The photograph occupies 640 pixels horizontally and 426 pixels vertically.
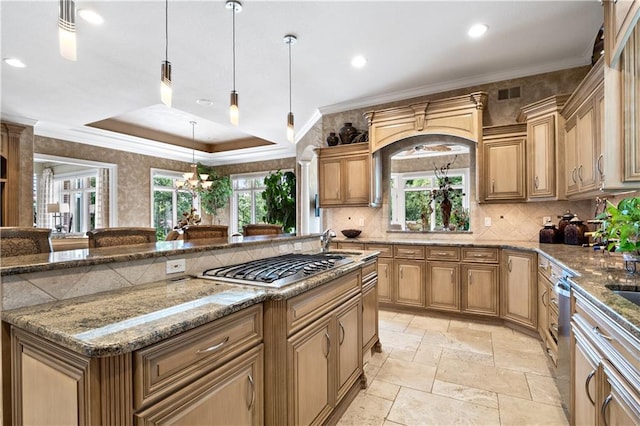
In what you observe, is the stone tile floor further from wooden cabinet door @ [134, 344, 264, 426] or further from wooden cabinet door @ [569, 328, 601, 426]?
wooden cabinet door @ [134, 344, 264, 426]

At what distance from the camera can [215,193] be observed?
8430 mm

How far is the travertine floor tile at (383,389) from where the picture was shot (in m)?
2.20

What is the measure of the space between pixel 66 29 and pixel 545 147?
13.2 ft

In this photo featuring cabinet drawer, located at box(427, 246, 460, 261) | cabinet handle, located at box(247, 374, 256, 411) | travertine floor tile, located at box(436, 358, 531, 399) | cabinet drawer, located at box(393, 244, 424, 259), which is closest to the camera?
cabinet handle, located at box(247, 374, 256, 411)

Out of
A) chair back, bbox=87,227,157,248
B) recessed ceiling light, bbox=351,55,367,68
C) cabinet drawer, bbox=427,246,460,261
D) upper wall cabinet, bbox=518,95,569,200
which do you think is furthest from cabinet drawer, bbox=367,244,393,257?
chair back, bbox=87,227,157,248

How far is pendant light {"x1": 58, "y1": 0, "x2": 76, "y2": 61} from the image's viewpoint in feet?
4.88

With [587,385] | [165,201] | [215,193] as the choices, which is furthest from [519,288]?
[165,201]

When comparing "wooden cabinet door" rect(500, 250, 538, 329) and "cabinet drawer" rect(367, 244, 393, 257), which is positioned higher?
"cabinet drawer" rect(367, 244, 393, 257)

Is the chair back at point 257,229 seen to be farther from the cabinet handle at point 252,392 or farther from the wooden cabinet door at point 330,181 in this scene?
the cabinet handle at point 252,392

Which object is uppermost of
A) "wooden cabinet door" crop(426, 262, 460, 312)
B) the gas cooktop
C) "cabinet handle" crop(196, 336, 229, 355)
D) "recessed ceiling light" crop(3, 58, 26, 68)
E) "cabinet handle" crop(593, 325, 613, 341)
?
"recessed ceiling light" crop(3, 58, 26, 68)

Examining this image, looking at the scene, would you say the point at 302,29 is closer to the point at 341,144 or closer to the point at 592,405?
the point at 341,144

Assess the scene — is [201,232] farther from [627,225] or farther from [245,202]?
[245,202]

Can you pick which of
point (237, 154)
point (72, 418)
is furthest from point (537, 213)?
point (237, 154)

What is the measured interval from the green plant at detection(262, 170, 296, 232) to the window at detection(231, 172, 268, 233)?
1.38 meters
